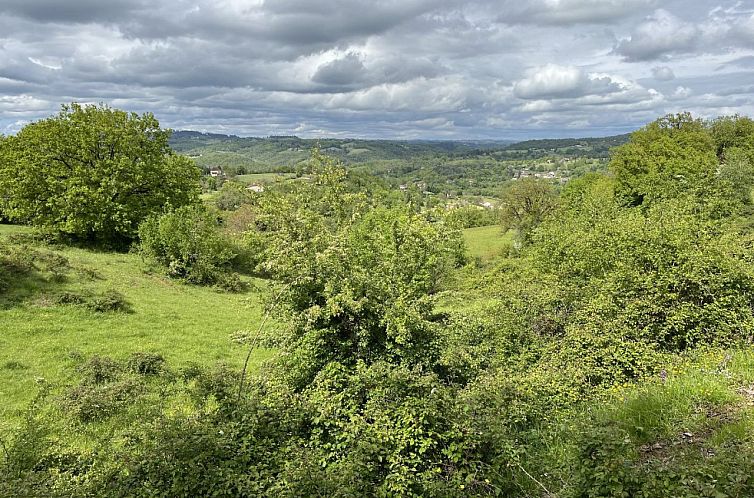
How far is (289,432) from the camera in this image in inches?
322

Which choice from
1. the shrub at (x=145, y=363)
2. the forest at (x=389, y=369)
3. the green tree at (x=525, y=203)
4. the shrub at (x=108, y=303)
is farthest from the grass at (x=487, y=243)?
the shrub at (x=145, y=363)

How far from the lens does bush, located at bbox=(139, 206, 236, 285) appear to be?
31047 millimetres

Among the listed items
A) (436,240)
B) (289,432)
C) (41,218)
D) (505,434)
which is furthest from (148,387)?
(41,218)

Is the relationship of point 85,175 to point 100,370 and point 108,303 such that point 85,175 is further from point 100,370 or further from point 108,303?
point 100,370

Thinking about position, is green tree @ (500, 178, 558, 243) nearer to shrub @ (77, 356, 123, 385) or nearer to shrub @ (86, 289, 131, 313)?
shrub @ (86, 289, 131, 313)

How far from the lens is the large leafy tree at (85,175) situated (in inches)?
1289

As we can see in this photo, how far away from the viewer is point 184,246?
102ft

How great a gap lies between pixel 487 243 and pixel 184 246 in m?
47.0

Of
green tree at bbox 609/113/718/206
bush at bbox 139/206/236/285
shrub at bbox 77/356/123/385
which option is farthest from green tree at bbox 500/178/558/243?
shrub at bbox 77/356/123/385

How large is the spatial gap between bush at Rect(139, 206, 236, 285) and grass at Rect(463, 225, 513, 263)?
3063 centimetres

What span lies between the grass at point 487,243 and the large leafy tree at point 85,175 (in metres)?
35.0

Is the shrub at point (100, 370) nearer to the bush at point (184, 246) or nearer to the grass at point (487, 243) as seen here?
the bush at point (184, 246)

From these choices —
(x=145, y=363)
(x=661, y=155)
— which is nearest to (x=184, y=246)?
(x=145, y=363)

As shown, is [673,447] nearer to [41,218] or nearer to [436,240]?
[436,240]
